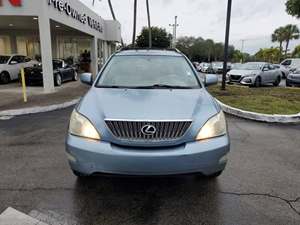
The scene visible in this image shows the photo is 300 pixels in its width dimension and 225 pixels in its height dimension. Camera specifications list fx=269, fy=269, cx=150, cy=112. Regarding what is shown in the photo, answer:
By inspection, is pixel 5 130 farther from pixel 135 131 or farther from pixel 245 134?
pixel 245 134

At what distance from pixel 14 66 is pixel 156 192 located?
14151 mm

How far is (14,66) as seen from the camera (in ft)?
48.5

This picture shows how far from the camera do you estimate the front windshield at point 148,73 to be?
3.94 m

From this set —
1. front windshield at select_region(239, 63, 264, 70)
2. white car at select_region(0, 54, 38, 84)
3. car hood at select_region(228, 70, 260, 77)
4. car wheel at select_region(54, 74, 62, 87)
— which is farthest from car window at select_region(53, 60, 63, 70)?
front windshield at select_region(239, 63, 264, 70)

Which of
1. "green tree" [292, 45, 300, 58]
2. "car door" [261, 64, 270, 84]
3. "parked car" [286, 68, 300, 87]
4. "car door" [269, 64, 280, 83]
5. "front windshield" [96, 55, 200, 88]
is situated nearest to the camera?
"front windshield" [96, 55, 200, 88]

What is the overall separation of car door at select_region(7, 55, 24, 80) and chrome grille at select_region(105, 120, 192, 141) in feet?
45.8

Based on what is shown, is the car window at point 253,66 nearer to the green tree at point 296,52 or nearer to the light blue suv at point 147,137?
the light blue suv at point 147,137

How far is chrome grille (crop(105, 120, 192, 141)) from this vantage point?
9.04 feet

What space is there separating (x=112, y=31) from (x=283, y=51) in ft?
158

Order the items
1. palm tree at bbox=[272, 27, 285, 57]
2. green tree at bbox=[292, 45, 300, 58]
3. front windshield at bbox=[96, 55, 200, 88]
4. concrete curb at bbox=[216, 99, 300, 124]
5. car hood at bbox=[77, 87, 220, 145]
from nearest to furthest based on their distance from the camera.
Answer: car hood at bbox=[77, 87, 220, 145] → front windshield at bbox=[96, 55, 200, 88] → concrete curb at bbox=[216, 99, 300, 124] → green tree at bbox=[292, 45, 300, 58] → palm tree at bbox=[272, 27, 285, 57]

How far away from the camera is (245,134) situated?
19.2ft

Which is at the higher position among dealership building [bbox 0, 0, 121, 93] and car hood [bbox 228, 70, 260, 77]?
dealership building [bbox 0, 0, 121, 93]

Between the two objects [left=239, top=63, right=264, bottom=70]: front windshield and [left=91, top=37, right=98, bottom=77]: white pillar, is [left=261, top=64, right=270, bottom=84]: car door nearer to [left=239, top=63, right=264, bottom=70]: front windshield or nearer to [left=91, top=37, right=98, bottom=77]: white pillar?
[left=239, top=63, right=264, bottom=70]: front windshield

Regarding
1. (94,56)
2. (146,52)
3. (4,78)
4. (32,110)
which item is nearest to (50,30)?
(4,78)
